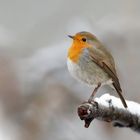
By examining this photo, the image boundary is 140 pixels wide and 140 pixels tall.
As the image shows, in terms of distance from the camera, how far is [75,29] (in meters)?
4.11

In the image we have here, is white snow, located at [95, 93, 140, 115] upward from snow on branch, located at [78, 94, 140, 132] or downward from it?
upward

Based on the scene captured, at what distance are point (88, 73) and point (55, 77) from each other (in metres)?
0.76

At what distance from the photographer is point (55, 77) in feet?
9.89

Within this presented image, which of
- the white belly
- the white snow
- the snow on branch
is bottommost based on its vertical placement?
the snow on branch

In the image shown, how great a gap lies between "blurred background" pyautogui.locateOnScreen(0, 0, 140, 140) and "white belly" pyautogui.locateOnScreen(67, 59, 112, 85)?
443 millimetres

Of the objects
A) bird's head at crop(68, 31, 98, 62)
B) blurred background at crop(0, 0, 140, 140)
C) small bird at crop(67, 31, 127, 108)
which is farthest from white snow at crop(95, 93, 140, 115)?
blurred background at crop(0, 0, 140, 140)

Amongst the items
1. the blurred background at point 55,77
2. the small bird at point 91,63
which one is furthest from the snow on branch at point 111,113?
the blurred background at point 55,77

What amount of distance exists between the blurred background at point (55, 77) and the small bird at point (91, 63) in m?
0.38

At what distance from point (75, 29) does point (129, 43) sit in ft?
2.90

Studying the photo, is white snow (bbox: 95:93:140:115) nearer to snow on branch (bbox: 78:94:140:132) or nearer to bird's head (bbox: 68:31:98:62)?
snow on branch (bbox: 78:94:140:132)

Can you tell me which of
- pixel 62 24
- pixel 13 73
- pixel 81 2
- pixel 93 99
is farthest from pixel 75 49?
pixel 81 2

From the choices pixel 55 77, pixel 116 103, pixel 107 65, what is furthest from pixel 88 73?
pixel 55 77

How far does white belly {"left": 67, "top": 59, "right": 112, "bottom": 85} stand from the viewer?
2184 mm

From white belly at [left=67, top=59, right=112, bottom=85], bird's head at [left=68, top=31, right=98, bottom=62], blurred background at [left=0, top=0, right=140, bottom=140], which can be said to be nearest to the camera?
white belly at [left=67, top=59, right=112, bottom=85]
